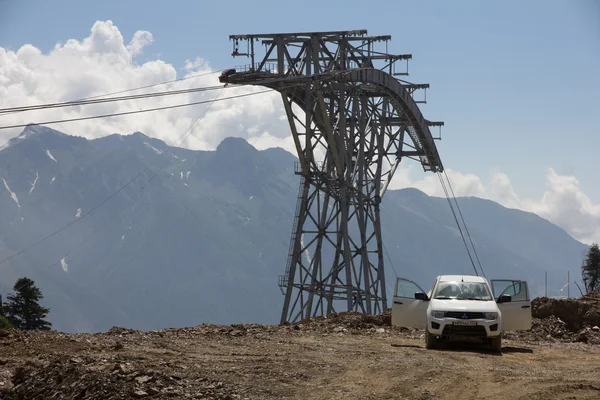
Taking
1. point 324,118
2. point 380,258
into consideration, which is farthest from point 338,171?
point 380,258

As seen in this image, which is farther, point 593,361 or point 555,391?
point 593,361

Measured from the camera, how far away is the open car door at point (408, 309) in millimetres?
22531

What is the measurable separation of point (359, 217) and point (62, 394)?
103 ft

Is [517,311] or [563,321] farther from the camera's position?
[563,321]

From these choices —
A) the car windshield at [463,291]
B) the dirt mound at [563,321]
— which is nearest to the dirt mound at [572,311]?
the dirt mound at [563,321]

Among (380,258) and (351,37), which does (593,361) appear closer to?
(351,37)

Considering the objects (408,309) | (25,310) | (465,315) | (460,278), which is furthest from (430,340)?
(25,310)

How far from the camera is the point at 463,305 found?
21.2 meters

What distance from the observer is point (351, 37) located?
137 ft

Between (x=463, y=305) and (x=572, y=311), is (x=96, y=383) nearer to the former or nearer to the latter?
(x=463, y=305)

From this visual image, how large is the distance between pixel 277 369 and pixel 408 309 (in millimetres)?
6824

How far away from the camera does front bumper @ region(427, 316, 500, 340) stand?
2075cm

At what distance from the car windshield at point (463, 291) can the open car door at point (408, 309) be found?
0.49 metres

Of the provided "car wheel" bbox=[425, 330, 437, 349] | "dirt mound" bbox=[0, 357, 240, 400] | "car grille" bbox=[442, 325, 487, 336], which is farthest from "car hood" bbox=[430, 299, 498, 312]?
"dirt mound" bbox=[0, 357, 240, 400]
